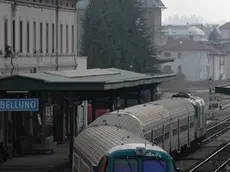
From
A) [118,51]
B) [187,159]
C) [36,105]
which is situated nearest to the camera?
[36,105]

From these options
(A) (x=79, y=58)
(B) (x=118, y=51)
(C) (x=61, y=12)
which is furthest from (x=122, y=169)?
(B) (x=118, y=51)

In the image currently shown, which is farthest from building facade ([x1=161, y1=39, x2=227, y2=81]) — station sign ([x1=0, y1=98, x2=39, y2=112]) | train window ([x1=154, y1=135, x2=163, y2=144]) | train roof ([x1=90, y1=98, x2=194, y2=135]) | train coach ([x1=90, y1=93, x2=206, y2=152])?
station sign ([x1=0, y1=98, x2=39, y2=112])

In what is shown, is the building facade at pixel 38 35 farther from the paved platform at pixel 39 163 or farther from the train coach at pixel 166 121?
the train coach at pixel 166 121

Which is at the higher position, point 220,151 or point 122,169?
point 122,169

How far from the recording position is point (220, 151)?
3950cm

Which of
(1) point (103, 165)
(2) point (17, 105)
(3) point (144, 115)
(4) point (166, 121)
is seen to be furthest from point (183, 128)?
(1) point (103, 165)

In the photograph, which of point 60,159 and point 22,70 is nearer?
point 60,159

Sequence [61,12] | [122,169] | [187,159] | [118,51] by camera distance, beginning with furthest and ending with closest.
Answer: [118,51], [61,12], [187,159], [122,169]

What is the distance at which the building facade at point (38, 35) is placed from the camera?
124 feet

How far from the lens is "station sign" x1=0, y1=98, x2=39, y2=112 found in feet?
95.6

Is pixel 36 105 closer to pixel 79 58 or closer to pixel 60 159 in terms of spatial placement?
pixel 60 159

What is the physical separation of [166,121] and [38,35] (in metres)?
13.0

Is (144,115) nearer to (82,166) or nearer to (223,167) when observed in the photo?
(223,167)

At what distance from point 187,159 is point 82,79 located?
21.1 ft
